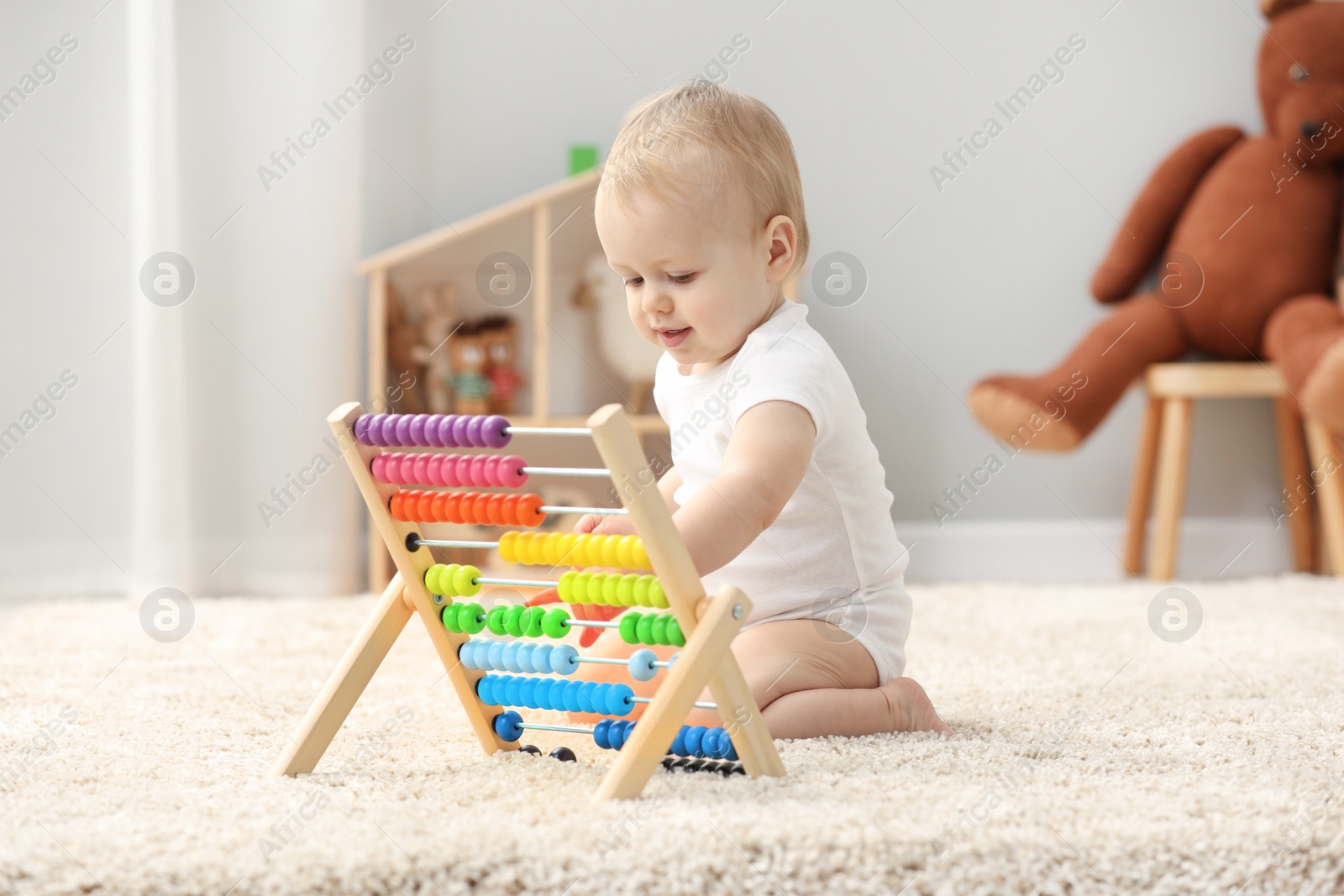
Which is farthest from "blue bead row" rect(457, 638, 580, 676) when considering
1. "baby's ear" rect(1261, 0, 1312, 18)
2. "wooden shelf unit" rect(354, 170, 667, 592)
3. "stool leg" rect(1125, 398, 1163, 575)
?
"baby's ear" rect(1261, 0, 1312, 18)

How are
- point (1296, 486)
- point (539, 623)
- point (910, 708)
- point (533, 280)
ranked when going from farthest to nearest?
point (1296, 486) < point (533, 280) < point (910, 708) < point (539, 623)

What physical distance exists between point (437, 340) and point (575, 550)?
1.32 m

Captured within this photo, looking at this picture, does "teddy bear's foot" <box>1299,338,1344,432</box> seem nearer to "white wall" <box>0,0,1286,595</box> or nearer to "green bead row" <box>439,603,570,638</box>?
"white wall" <box>0,0,1286,595</box>

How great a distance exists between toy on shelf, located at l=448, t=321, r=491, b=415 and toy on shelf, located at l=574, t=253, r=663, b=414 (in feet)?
0.63

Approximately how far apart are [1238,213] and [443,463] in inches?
73.6

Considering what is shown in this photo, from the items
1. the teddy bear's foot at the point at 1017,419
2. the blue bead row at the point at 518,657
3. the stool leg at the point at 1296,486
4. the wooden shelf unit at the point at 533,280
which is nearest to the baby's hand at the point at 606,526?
the blue bead row at the point at 518,657

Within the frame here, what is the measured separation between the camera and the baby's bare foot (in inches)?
37.2

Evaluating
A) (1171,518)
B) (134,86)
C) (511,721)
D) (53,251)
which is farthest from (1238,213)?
(53,251)

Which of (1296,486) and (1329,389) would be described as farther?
(1296,486)

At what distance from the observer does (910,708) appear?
0.95 m

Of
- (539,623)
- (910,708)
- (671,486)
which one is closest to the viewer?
(539,623)

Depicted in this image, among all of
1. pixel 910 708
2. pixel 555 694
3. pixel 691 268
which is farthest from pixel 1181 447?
pixel 555 694

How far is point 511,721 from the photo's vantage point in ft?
2.97

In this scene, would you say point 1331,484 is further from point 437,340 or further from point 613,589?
point 613,589
